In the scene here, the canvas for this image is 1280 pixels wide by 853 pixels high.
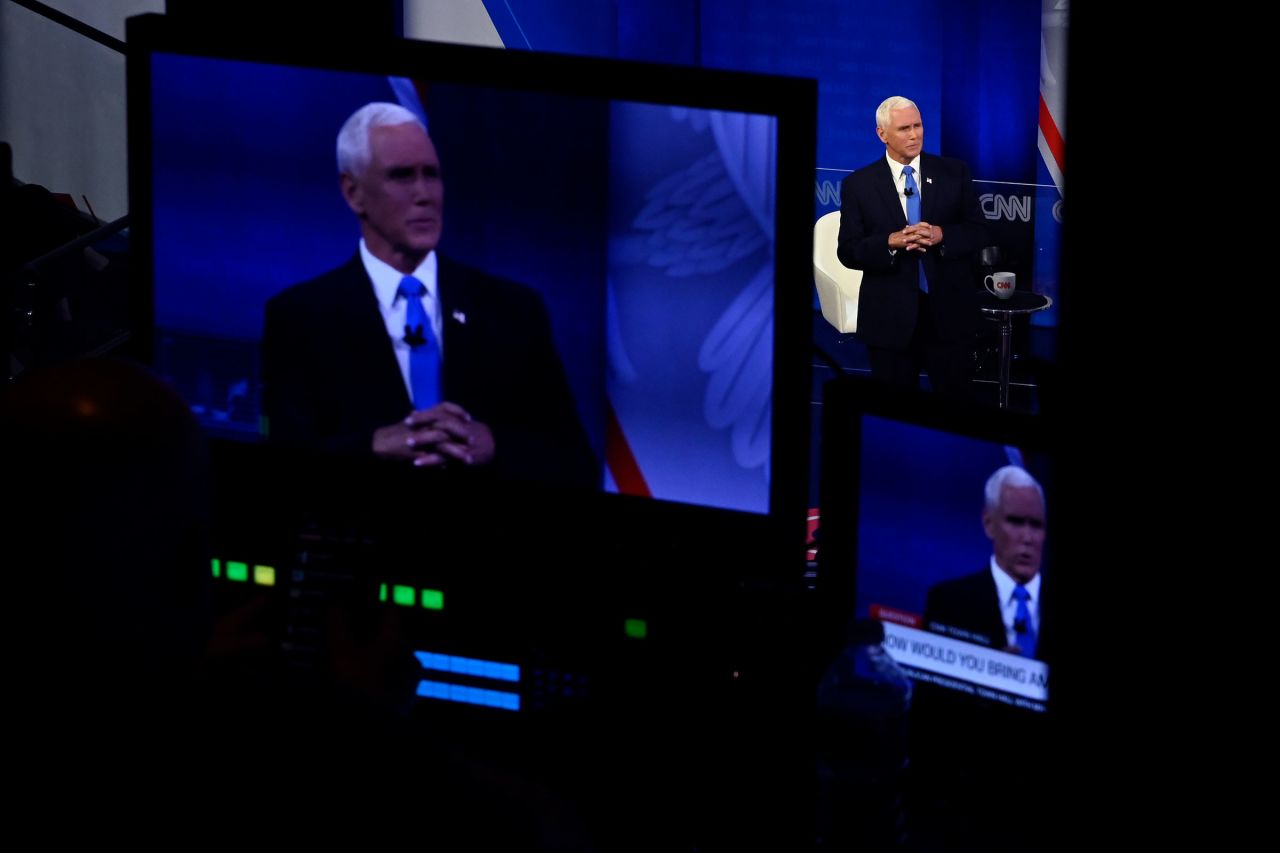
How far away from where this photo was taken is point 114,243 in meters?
7.16

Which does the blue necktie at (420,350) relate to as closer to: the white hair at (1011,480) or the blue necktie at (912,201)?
the white hair at (1011,480)

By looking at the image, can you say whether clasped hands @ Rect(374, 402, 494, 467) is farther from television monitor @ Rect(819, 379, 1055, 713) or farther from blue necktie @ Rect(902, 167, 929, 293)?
blue necktie @ Rect(902, 167, 929, 293)

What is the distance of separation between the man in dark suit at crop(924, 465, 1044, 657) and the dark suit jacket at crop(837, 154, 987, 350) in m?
4.72

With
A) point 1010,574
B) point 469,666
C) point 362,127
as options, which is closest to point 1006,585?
point 1010,574

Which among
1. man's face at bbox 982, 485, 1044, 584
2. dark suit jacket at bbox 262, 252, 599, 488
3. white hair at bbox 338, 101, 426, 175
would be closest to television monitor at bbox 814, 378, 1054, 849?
man's face at bbox 982, 485, 1044, 584

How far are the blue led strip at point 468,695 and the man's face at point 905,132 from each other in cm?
497

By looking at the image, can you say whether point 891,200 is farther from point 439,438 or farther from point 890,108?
point 439,438

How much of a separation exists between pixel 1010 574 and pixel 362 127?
0.95m

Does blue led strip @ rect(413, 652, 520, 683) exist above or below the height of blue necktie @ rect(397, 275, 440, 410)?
below

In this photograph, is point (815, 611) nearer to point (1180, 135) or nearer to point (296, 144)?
point (296, 144)

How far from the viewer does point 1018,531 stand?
1712 mm

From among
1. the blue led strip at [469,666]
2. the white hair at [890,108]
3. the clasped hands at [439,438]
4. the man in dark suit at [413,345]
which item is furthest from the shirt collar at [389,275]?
the white hair at [890,108]

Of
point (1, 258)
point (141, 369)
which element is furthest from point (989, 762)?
point (1, 258)

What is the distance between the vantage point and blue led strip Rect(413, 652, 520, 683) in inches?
73.4
